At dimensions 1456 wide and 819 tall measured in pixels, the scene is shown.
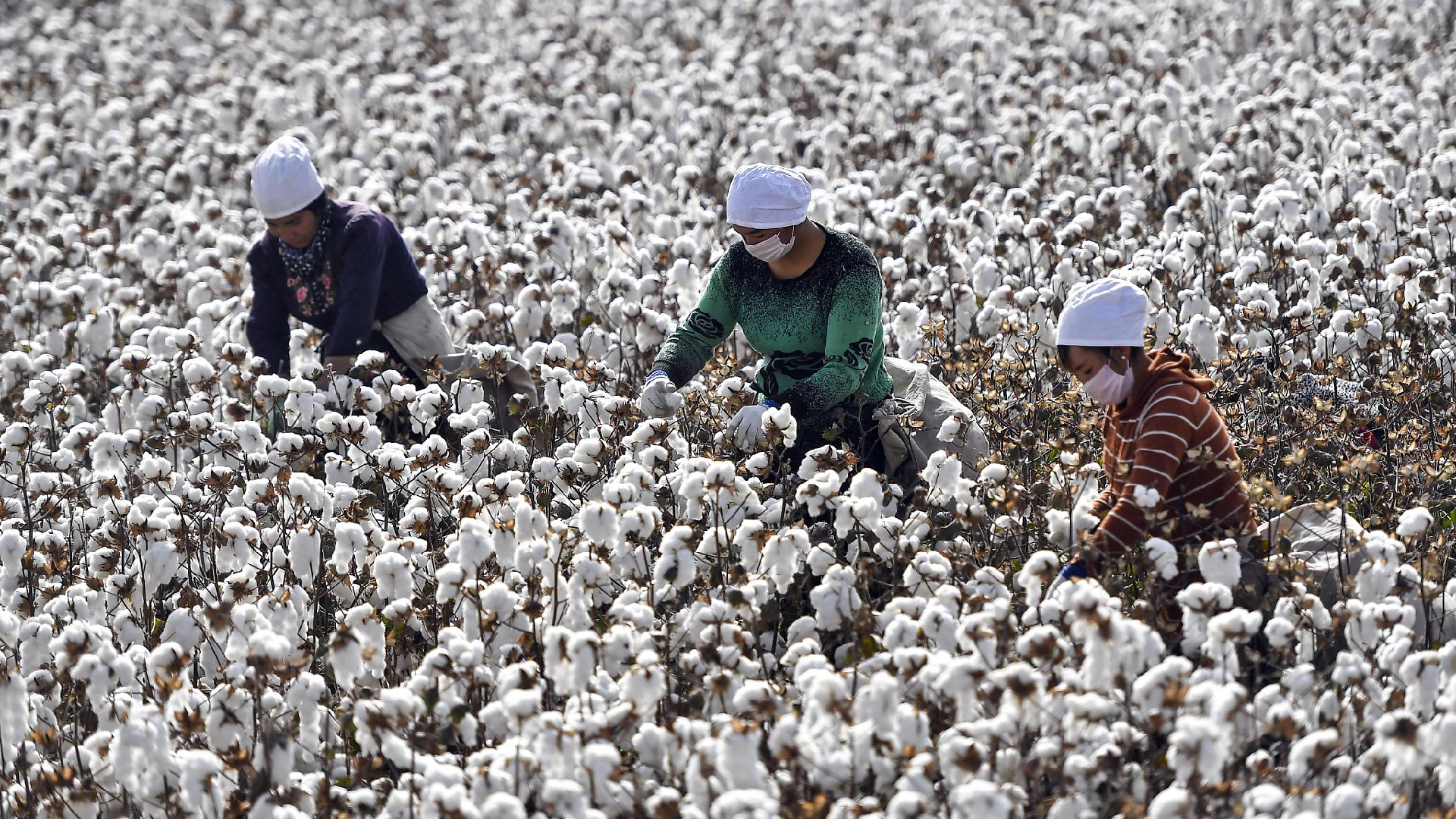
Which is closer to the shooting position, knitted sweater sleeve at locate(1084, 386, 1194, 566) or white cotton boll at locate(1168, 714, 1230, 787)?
white cotton boll at locate(1168, 714, 1230, 787)

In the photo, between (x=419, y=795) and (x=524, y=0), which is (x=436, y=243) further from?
(x=524, y=0)

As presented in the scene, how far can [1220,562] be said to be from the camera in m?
3.24

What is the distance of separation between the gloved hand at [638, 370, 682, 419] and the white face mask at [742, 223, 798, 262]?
518 millimetres

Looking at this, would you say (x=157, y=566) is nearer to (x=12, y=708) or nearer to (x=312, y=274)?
(x=12, y=708)

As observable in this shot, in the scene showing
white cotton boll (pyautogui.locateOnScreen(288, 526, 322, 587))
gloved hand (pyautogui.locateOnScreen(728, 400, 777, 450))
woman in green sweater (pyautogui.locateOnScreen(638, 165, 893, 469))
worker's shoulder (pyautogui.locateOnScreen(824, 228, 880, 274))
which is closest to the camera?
white cotton boll (pyautogui.locateOnScreen(288, 526, 322, 587))

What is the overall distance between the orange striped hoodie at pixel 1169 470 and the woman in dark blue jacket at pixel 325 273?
116 inches

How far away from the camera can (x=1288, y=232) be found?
21.3ft

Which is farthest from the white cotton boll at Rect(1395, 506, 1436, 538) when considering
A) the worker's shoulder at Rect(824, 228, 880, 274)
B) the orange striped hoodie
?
the worker's shoulder at Rect(824, 228, 880, 274)

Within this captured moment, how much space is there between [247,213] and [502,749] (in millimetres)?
6711

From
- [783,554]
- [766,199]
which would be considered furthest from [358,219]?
[783,554]

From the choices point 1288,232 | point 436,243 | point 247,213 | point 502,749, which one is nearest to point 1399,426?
point 1288,232

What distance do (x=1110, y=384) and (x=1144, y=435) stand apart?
0.50 ft

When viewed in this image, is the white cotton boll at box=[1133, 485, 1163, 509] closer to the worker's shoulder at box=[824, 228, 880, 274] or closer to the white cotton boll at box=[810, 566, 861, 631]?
the white cotton boll at box=[810, 566, 861, 631]

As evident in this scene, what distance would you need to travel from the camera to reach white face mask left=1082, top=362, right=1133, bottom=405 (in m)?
3.63
